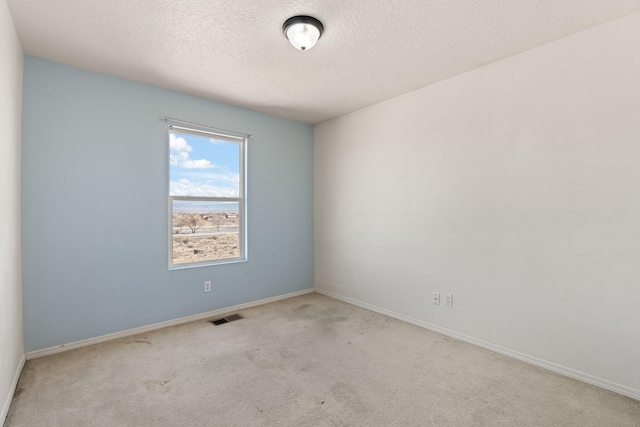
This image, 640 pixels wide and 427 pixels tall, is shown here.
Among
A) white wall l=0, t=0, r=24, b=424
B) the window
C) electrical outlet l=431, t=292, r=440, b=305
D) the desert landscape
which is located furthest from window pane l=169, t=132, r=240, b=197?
electrical outlet l=431, t=292, r=440, b=305

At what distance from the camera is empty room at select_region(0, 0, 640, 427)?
6.44 feet

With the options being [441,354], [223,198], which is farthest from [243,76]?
[441,354]

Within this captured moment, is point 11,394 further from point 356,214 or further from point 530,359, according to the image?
point 530,359

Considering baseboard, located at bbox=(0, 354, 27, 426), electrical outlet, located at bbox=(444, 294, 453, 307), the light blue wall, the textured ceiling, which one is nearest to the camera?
baseboard, located at bbox=(0, 354, 27, 426)

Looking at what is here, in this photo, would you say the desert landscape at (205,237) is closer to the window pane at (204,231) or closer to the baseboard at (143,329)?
the window pane at (204,231)

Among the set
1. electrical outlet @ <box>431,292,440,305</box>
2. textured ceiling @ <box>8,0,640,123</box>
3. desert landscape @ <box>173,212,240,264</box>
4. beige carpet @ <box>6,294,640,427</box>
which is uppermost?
textured ceiling @ <box>8,0,640,123</box>

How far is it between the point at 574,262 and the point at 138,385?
322 cm

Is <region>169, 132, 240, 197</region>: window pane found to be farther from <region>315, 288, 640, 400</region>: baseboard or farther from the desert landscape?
<region>315, 288, 640, 400</region>: baseboard

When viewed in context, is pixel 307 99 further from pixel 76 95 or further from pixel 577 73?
pixel 577 73

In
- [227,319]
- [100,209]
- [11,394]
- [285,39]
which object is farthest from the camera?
[227,319]

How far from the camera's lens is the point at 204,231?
3.53 m

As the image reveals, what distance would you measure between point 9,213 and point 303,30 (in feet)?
7.59

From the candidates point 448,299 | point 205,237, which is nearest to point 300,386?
point 448,299

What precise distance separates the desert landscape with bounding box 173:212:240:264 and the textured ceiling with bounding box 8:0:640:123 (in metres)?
1.43
